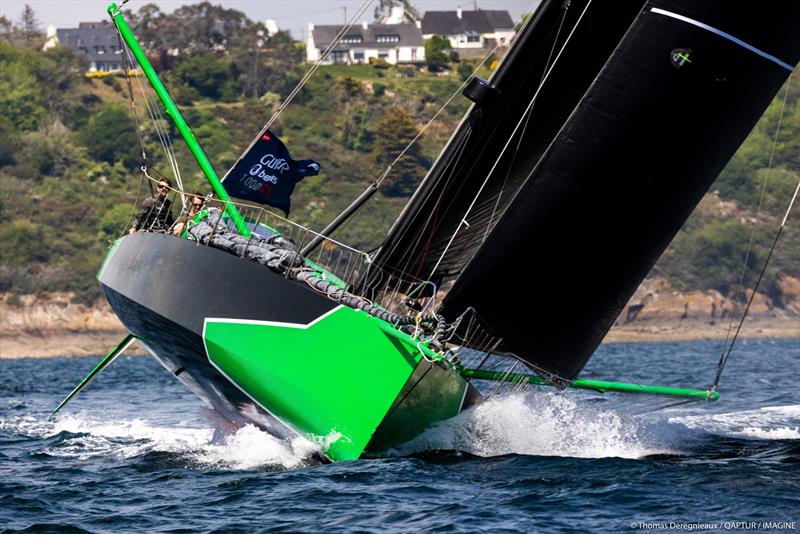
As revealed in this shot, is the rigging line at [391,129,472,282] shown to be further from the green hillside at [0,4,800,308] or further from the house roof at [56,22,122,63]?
the house roof at [56,22,122,63]

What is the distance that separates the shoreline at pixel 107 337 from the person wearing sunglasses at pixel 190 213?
1395 inches

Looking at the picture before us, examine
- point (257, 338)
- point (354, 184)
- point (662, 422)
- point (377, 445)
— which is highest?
point (257, 338)

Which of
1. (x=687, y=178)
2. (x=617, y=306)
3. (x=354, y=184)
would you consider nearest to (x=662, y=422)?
(x=617, y=306)

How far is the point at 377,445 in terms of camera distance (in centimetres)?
1184

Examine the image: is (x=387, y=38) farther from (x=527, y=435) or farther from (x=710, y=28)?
(x=710, y=28)

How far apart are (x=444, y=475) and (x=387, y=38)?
9501cm

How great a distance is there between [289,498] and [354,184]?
6470 cm

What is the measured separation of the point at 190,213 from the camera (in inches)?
527

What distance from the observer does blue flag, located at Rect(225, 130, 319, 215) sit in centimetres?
1423

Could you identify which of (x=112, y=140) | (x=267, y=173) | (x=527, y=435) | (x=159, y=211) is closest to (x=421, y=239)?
(x=267, y=173)

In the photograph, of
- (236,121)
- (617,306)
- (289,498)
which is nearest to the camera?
(289,498)

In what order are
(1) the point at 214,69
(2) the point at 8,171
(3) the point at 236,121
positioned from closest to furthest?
(2) the point at 8,171, (3) the point at 236,121, (1) the point at 214,69

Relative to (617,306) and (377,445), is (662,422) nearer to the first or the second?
(617,306)

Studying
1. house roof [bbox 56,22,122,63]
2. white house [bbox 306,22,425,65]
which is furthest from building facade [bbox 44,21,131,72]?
white house [bbox 306,22,425,65]
